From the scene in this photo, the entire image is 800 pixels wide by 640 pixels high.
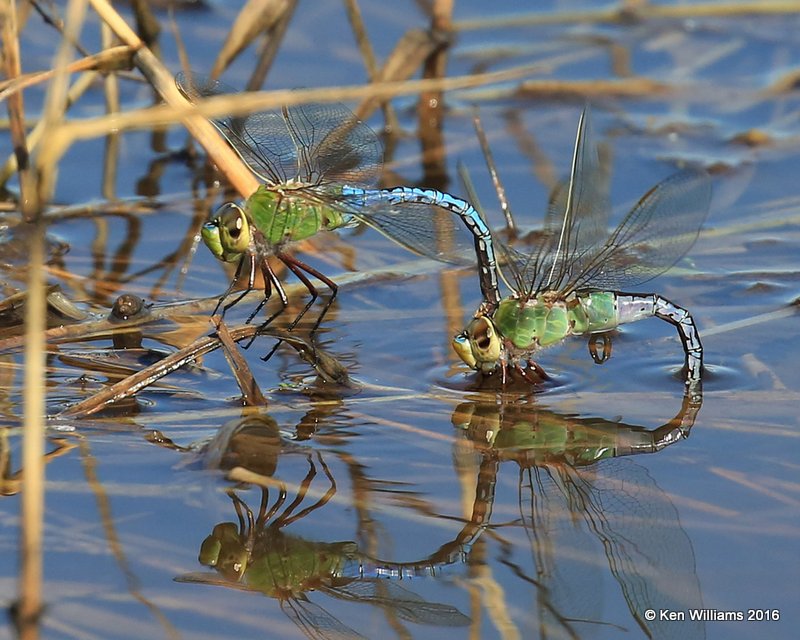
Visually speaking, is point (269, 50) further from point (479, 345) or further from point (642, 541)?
point (642, 541)

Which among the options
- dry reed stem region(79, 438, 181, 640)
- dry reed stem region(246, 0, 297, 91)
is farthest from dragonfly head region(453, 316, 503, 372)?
dry reed stem region(246, 0, 297, 91)

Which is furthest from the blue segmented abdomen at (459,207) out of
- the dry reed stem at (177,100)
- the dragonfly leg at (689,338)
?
the dragonfly leg at (689,338)

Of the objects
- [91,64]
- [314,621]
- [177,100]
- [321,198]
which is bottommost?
[314,621]

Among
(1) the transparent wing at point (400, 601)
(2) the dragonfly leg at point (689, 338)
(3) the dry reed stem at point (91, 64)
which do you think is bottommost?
(1) the transparent wing at point (400, 601)

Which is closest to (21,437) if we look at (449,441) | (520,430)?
(449,441)

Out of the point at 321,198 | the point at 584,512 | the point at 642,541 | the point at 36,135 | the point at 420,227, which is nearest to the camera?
the point at 642,541

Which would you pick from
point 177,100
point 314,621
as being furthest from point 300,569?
point 177,100

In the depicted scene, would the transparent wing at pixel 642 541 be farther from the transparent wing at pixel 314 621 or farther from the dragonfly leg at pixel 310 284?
the dragonfly leg at pixel 310 284
